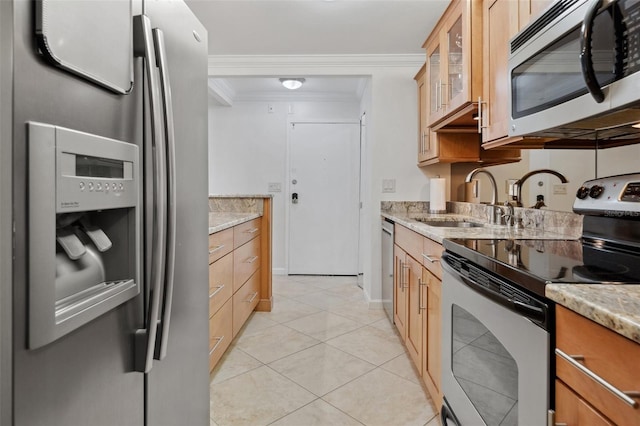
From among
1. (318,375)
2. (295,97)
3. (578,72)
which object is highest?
(295,97)

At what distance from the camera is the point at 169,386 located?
107 cm

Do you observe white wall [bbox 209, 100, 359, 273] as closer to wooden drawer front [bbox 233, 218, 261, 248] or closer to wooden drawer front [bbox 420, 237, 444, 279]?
wooden drawer front [bbox 233, 218, 261, 248]

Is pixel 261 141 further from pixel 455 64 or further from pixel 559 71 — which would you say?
pixel 559 71

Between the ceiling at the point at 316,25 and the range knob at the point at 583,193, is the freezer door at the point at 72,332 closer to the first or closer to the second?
the range knob at the point at 583,193

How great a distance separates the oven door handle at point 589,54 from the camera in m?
1.00

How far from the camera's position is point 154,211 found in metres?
0.90

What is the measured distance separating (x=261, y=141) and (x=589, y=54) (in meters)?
4.29

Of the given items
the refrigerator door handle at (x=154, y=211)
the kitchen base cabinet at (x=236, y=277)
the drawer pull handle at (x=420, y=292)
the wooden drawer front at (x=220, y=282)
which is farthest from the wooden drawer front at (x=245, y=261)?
the refrigerator door handle at (x=154, y=211)

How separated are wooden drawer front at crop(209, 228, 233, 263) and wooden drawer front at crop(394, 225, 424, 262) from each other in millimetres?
1084

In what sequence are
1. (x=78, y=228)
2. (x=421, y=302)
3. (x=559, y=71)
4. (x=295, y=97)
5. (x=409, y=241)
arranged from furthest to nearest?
(x=295, y=97), (x=409, y=241), (x=421, y=302), (x=559, y=71), (x=78, y=228)

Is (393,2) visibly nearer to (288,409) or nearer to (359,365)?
(359,365)

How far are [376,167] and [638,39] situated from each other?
2632 millimetres

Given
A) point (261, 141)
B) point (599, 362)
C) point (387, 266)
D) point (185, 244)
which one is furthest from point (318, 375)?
point (261, 141)

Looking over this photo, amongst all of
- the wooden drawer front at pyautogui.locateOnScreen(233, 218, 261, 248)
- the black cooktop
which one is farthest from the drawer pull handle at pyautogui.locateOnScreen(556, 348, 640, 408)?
the wooden drawer front at pyautogui.locateOnScreen(233, 218, 261, 248)
